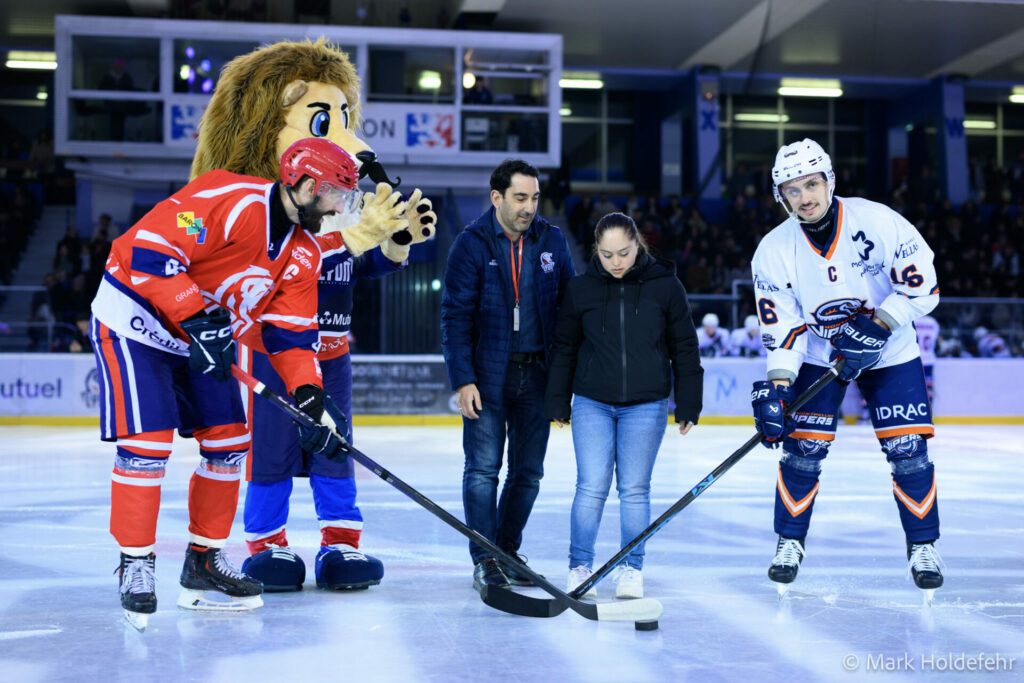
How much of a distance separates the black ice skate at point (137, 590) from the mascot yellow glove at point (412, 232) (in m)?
1.36

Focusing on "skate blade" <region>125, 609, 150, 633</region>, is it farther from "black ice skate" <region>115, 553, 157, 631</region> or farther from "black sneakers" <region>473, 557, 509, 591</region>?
"black sneakers" <region>473, 557, 509, 591</region>

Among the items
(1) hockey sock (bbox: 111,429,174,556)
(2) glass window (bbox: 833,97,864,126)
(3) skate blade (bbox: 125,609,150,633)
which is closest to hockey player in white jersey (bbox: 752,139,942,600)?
(1) hockey sock (bbox: 111,429,174,556)

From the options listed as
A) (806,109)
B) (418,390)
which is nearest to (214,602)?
(418,390)

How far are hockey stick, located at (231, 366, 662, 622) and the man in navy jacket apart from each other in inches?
16.8

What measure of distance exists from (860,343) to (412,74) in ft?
42.4

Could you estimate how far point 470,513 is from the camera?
3537 mm

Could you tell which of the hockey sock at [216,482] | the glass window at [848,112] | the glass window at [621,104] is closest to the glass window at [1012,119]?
the glass window at [848,112]

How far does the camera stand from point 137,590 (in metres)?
2.82

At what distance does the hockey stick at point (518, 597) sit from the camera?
287 cm

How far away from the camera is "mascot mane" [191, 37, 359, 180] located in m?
3.44

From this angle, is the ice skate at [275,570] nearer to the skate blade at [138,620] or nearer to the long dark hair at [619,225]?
the skate blade at [138,620]

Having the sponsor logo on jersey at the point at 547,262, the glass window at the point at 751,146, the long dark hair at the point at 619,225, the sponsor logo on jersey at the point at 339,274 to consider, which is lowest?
the sponsor logo on jersey at the point at 339,274

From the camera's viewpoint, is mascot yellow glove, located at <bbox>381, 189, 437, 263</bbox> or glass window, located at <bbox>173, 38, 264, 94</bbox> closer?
mascot yellow glove, located at <bbox>381, 189, 437, 263</bbox>

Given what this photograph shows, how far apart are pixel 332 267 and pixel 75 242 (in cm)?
1132
